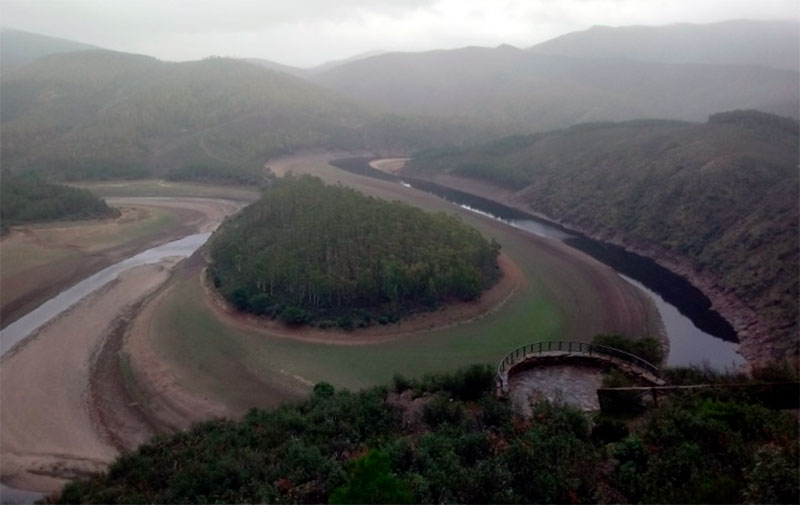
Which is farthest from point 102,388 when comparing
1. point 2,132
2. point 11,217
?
point 2,132

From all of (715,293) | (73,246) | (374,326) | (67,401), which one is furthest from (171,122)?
(715,293)

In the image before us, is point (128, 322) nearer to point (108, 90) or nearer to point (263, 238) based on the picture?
point (263, 238)

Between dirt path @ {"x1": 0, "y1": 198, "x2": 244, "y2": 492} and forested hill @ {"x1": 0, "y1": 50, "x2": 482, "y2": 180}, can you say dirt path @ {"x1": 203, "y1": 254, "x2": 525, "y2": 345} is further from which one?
forested hill @ {"x1": 0, "y1": 50, "x2": 482, "y2": 180}

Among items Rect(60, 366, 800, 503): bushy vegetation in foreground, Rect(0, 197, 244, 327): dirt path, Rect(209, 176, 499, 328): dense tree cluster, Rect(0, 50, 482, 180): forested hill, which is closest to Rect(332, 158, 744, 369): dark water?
Rect(209, 176, 499, 328): dense tree cluster

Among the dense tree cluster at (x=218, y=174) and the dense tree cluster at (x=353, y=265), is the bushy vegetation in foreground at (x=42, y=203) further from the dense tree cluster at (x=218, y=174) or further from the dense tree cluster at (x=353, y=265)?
the dense tree cluster at (x=353, y=265)

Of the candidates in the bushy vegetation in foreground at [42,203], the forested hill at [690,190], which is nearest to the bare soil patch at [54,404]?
the bushy vegetation in foreground at [42,203]

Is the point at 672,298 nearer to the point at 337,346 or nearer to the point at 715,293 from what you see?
the point at 715,293

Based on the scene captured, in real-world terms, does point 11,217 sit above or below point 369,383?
above

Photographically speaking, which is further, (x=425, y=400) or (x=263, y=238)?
(x=263, y=238)

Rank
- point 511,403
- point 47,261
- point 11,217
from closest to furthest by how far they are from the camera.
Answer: point 511,403, point 47,261, point 11,217

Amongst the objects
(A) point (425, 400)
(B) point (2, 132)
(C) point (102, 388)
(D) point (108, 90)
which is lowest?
(C) point (102, 388)
